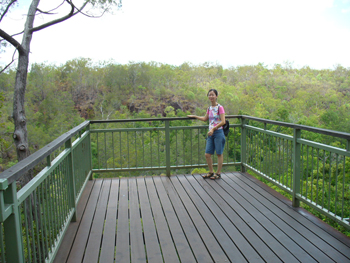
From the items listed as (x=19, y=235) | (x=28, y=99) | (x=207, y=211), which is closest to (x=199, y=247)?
(x=207, y=211)

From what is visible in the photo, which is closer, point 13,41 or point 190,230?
point 190,230

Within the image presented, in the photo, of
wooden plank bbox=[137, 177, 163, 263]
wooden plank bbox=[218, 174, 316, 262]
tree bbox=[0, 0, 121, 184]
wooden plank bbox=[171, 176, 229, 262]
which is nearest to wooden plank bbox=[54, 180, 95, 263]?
wooden plank bbox=[137, 177, 163, 263]

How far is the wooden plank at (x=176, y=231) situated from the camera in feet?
7.73

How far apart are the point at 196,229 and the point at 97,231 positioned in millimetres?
1032

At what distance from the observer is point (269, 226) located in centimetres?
292

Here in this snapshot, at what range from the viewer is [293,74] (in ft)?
138

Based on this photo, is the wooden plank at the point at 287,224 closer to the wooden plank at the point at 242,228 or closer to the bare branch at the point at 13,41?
the wooden plank at the point at 242,228

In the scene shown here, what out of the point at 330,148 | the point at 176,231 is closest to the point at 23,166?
the point at 176,231

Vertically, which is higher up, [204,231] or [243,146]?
[243,146]

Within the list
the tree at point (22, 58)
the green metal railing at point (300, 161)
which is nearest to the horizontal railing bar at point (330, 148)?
the green metal railing at point (300, 161)

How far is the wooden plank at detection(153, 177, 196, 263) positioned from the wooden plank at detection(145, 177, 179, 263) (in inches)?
1.8

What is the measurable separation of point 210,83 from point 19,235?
4191cm

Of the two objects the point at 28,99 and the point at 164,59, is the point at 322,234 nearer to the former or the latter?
the point at 28,99

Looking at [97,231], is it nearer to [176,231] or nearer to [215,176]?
[176,231]
